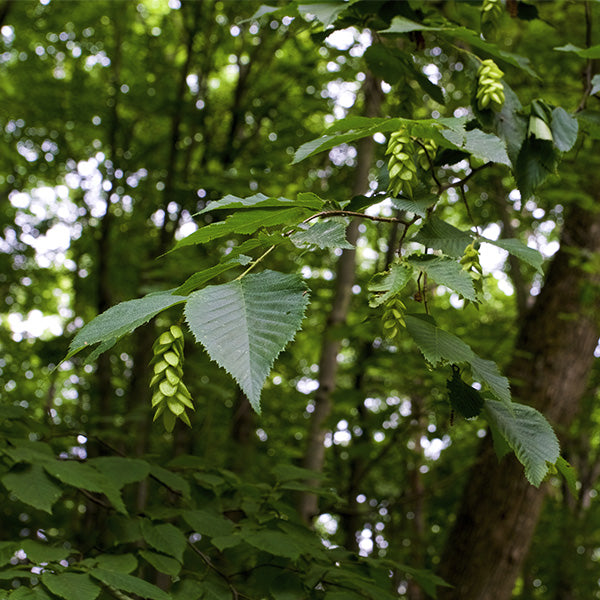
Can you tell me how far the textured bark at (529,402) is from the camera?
10.3ft

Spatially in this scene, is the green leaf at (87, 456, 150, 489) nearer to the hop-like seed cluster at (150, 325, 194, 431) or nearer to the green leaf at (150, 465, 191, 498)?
the green leaf at (150, 465, 191, 498)

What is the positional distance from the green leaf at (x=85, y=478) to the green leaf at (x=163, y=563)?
129 millimetres

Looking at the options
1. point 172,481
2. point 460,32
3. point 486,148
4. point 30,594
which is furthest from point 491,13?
point 30,594

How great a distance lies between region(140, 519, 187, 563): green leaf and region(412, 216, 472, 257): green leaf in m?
0.95

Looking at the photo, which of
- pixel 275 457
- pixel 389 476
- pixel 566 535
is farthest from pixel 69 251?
pixel 566 535

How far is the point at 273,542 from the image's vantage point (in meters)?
1.48

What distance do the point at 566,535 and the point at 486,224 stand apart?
326 centimetres

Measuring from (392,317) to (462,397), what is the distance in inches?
9.6

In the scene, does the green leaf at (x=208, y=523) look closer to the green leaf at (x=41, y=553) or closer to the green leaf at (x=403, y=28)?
the green leaf at (x=41, y=553)

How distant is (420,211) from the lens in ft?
3.45

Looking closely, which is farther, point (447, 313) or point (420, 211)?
point (447, 313)

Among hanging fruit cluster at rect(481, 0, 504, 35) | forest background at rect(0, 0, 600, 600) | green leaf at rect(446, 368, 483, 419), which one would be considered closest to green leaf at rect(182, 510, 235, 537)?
forest background at rect(0, 0, 600, 600)

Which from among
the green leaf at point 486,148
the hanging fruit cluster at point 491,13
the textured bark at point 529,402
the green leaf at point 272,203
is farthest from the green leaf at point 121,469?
the textured bark at point 529,402

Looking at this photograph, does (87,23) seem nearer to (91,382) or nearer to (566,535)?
(91,382)
